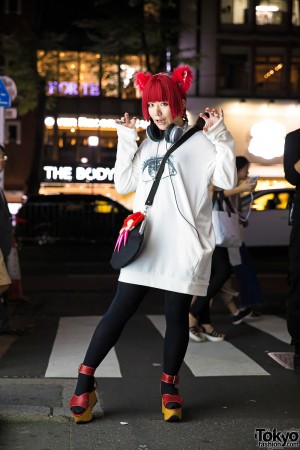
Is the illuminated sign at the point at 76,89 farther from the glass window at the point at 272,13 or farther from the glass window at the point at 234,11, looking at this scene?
the glass window at the point at 272,13

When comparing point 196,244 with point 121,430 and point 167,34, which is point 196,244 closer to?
point 121,430

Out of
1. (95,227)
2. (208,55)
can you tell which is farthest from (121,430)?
(208,55)

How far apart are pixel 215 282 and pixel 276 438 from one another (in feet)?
11.3

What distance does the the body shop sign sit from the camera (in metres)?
35.8

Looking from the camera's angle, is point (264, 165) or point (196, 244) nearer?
point (196, 244)

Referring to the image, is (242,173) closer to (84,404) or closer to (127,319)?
(127,319)

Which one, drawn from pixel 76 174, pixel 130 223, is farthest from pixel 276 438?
pixel 76 174

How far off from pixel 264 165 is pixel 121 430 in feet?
98.1

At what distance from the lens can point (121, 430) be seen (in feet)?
15.0

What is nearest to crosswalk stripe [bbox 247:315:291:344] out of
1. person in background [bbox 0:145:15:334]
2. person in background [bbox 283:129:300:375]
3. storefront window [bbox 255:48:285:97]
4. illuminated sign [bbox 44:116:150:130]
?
person in background [bbox 283:129:300:375]

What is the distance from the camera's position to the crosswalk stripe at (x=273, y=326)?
25.7 ft

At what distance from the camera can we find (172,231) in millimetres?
4777

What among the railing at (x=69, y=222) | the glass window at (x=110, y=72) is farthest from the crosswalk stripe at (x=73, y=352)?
the glass window at (x=110, y=72)

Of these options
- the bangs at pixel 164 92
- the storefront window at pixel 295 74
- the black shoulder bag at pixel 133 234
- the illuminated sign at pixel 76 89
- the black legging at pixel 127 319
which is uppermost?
the storefront window at pixel 295 74
